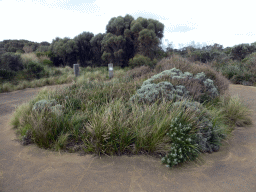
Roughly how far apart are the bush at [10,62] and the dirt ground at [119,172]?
11.2 m

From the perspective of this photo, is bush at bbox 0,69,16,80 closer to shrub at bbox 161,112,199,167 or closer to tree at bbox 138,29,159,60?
tree at bbox 138,29,159,60

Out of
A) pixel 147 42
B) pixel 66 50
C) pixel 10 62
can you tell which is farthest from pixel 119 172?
pixel 66 50

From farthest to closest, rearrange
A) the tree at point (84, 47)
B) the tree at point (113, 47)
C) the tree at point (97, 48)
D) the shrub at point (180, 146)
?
1. the tree at point (84, 47)
2. the tree at point (97, 48)
3. the tree at point (113, 47)
4. the shrub at point (180, 146)

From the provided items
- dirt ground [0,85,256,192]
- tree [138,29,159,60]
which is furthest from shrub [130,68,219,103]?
tree [138,29,159,60]

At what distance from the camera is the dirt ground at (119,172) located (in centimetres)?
287

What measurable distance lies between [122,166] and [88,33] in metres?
21.5

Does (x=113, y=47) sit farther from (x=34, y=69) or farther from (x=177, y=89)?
(x=177, y=89)

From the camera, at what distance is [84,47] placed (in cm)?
2267

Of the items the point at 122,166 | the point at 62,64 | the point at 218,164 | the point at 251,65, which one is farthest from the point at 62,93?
the point at 62,64

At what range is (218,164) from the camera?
139 inches

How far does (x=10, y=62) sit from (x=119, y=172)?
1339 cm

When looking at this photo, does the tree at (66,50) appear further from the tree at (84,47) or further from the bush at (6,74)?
the bush at (6,74)

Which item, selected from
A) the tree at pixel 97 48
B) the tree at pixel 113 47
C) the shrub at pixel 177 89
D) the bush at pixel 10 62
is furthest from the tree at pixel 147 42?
the shrub at pixel 177 89

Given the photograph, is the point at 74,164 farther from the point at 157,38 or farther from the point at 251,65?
the point at 157,38
